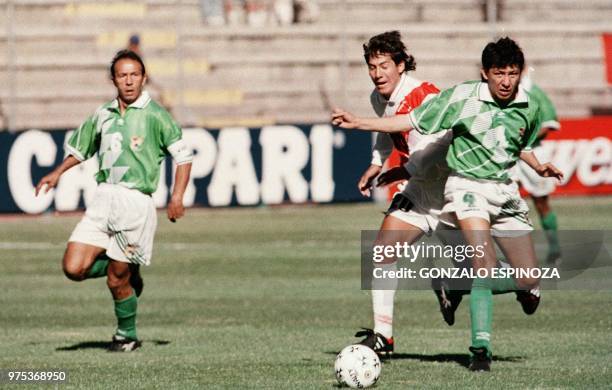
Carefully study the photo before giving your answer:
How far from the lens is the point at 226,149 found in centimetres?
2155

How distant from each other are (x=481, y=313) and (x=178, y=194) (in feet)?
7.65

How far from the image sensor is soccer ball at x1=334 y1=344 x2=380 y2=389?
805cm

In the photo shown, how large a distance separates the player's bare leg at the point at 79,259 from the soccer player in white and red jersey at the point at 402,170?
197cm

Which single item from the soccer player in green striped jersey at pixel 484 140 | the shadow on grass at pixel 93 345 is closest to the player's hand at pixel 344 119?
the soccer player in green striped jersey at pixel 484 140

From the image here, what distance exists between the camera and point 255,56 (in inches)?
1030

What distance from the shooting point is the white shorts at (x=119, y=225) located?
33.0ft

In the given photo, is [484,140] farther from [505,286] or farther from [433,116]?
[505,286]

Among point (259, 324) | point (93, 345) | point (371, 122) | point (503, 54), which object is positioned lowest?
point (259, 324)

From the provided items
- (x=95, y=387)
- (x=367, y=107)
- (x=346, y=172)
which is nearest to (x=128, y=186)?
(x=95, y=387)

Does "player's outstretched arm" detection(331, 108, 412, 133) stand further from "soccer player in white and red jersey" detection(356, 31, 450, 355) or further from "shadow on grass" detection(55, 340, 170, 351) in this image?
"shadow on grass" detection(55, 340, 170, 351)

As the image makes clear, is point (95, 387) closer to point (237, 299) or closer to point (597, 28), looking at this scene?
Result: point (237, 299)

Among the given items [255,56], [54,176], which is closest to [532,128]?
[54,176]

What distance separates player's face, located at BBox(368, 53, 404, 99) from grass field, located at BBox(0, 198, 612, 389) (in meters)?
1.79

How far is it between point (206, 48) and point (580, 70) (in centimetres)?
741
